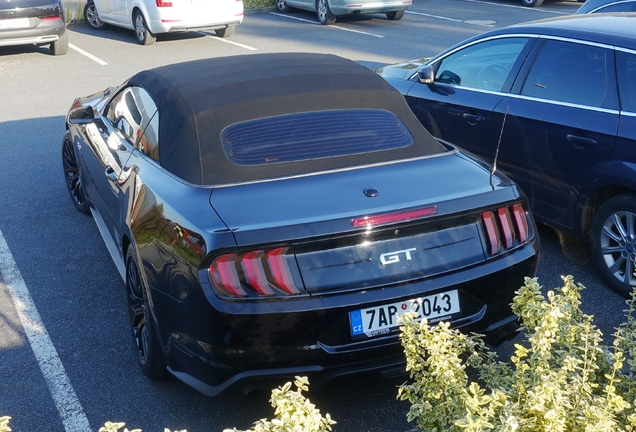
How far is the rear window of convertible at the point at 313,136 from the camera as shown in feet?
13.2

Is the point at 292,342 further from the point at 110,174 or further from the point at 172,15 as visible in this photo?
the point at 172,15

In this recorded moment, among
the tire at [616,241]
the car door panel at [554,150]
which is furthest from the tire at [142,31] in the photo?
the tire at [616,241]

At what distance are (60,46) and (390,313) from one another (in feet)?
39.1

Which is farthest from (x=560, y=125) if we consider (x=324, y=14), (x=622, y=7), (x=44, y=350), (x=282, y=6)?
(x=282, y=6)

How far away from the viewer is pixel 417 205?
3609mm

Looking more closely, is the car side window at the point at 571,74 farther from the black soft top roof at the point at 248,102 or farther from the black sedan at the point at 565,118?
the black soft top roof at the point at 248,102

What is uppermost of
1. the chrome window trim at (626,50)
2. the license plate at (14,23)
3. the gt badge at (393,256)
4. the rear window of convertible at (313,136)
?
the chrome window trim at (626,50)

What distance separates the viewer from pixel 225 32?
1584 centimetres

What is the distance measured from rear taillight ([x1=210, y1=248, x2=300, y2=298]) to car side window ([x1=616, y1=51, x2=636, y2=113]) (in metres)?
2.67

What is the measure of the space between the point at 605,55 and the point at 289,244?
287 cm

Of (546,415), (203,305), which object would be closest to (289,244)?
(203,305)

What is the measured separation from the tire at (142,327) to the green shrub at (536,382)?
1.54 m

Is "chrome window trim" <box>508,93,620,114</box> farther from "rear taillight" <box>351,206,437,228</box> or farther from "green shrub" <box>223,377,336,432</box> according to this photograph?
"green shrub" <box>223,377,336,432</box>

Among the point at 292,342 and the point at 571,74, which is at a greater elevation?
the point at 571,74
